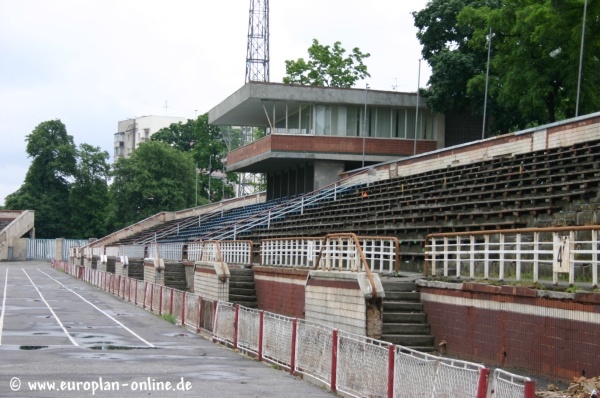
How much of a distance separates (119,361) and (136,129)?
5567 inches

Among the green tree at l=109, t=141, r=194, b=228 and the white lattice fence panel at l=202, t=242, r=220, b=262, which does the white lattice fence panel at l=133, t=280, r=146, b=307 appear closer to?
the white lattice fence panel at l=202, t=242, r=220, b=262

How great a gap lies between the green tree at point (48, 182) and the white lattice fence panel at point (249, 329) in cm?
8675

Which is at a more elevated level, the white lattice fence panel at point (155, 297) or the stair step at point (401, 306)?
the stair step at point (401, 306)

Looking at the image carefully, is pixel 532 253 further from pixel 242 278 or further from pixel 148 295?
pixel 148 295

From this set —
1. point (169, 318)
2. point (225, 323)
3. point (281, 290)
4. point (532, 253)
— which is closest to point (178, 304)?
point (169, 318)

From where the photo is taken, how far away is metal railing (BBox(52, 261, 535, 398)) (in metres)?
9.73

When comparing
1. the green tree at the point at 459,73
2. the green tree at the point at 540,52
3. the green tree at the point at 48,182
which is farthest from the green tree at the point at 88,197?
the green tree at the point at 540,52

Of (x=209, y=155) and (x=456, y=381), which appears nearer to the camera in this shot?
(x=456, y=381)

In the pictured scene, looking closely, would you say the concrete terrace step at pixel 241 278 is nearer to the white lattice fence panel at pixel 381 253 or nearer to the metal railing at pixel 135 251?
the white lattice fence panel at pixel 381 253

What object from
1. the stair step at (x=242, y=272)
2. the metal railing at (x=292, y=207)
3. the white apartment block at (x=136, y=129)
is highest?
the white apartment block at (x=136, y=129)

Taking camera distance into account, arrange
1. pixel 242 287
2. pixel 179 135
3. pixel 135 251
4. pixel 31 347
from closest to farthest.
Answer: pixel 31 347 < pixel 242 287 < pixel 135 251 < pixel 179 135

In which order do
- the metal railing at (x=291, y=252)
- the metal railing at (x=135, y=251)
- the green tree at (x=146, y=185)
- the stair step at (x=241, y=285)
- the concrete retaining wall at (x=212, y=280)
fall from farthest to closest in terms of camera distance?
the green tree at (x=146, y=185)
the metal railing at (x=135, y=251)
the stair step at (x=241, y=285)
the concrete retaining wall at (x=212, y=280)
the metal railing at (x=291, y=252)

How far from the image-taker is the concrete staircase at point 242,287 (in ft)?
98.9

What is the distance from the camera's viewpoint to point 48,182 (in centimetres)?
10512
